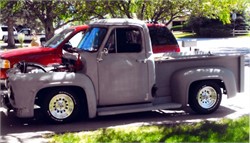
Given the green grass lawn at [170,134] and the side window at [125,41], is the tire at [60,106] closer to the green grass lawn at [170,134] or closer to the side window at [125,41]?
the green grass lawn at [170,134]

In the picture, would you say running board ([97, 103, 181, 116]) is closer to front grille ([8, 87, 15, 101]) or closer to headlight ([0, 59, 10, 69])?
front grille ([8, 87, 15, 101])

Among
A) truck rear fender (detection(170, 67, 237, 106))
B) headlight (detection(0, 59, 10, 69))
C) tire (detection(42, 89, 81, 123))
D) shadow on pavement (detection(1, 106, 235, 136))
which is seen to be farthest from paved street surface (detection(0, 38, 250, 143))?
headlight (detection(0, 59, 10, 69))

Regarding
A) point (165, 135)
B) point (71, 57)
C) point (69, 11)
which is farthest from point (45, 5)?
point (165, 135)

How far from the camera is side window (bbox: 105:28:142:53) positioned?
25.0 ft

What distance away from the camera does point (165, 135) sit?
21.1 feet

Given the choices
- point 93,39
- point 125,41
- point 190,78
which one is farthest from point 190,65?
point 93,39

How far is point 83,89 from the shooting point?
24.2ft

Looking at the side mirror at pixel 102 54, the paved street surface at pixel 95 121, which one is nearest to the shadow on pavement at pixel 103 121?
the paved street surface at pixel 95 121

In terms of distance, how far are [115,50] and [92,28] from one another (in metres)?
0.76

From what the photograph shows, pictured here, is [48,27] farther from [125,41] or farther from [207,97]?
[207,97]

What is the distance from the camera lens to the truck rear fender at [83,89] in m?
7.23

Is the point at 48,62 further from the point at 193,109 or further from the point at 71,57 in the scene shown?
the point at 193,109

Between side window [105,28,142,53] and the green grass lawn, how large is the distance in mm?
1463

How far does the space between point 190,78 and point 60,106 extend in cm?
249
